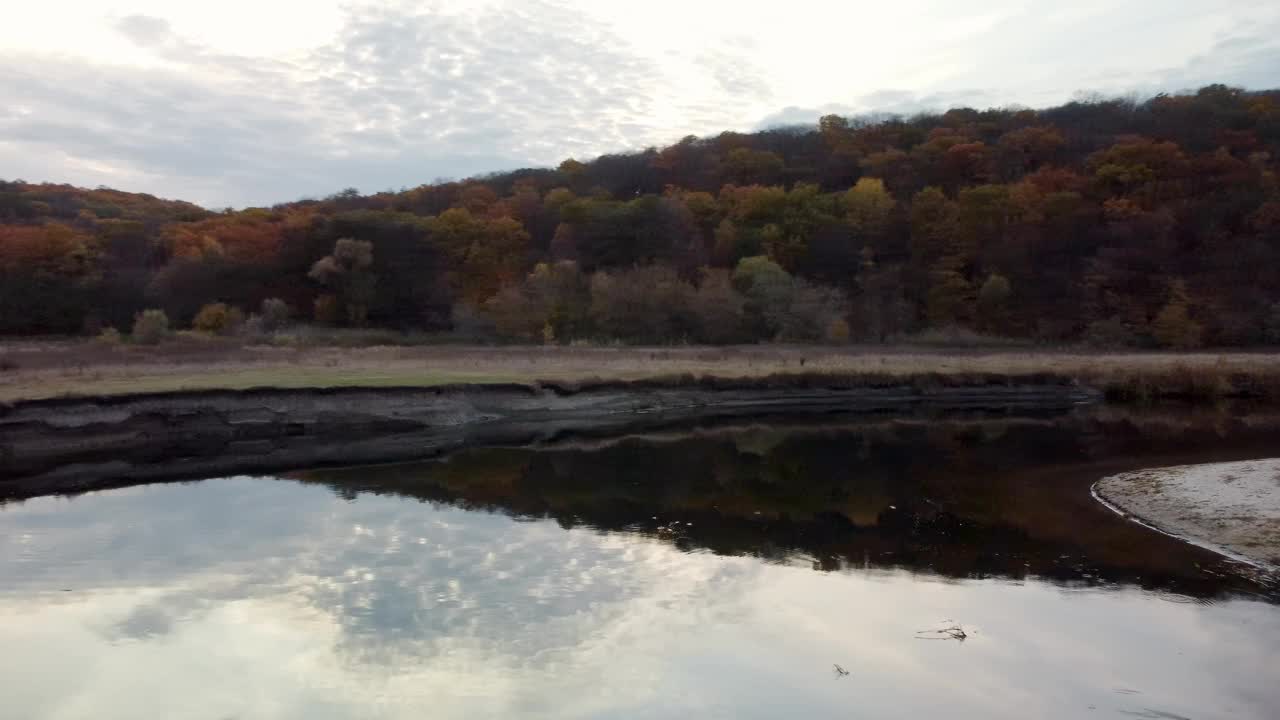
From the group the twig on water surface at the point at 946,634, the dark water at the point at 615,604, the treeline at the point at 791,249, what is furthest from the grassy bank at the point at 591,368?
the twig on water surface at the point at 946,634

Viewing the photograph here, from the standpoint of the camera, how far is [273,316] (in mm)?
67938

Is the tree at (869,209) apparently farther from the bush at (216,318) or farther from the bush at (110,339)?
the bush at (110,339)

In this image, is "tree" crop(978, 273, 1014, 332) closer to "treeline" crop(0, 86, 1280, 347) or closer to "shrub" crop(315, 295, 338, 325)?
"treeline" crop(0, 86, 1280, 347)

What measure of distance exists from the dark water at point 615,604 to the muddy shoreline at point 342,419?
157 inches

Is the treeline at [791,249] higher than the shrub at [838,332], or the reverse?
the treeline at [791,249]

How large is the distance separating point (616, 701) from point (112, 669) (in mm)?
5500

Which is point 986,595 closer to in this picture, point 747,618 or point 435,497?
point 747,618

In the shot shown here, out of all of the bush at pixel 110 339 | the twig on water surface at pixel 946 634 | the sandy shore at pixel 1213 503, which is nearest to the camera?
the twig on water surface at pixel 946 634

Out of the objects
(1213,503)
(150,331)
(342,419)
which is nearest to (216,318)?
(150,331)

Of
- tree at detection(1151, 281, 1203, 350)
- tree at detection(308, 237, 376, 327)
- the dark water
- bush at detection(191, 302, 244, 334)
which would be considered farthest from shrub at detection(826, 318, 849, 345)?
bush at detection(191, 302, 244, 334)

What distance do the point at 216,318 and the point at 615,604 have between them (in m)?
65.3

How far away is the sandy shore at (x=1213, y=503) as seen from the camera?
589 inches

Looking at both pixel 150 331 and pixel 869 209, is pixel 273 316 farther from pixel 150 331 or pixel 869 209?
pixel 869 209

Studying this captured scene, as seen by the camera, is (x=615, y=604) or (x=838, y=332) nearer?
(x=615, y=604)
